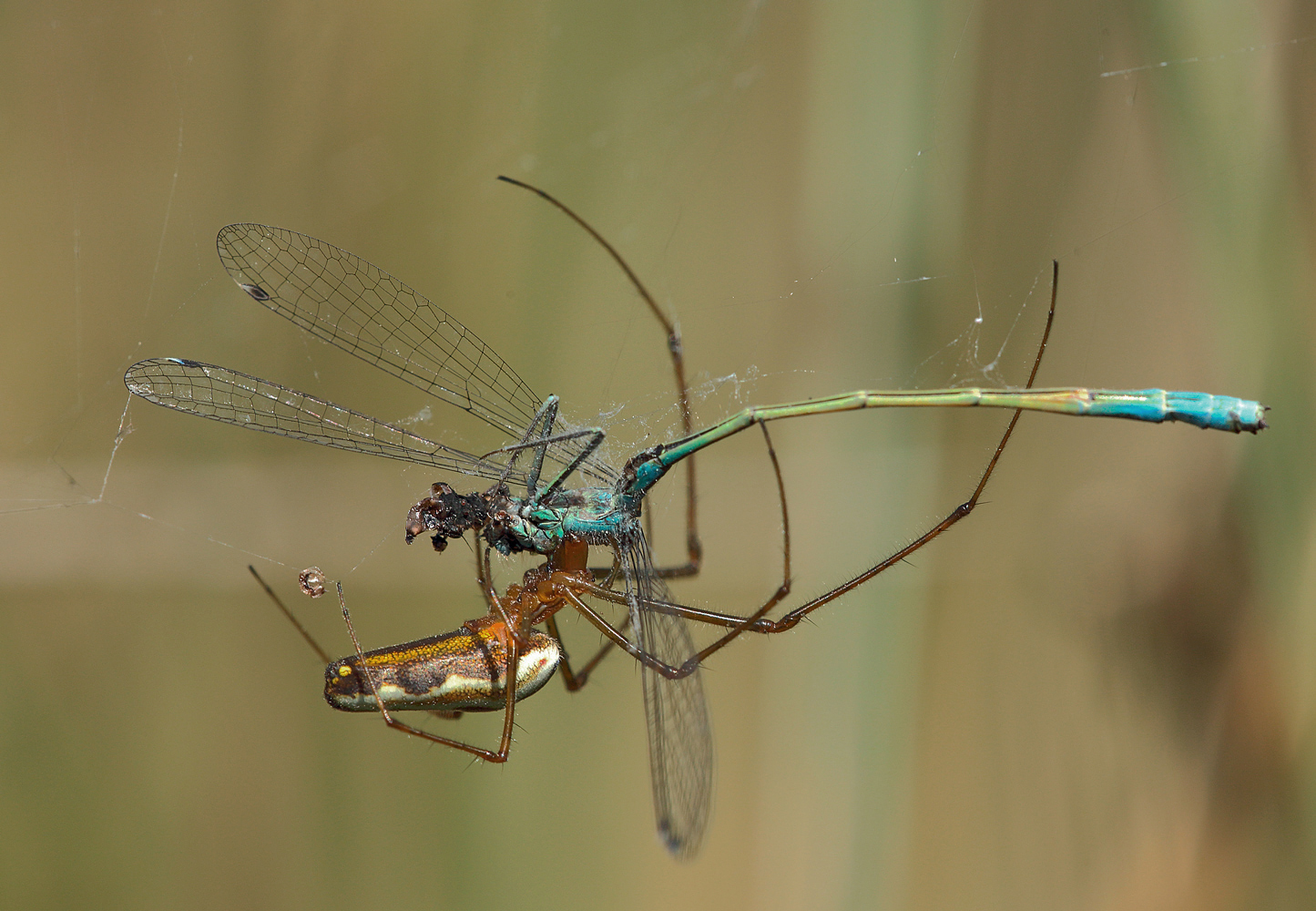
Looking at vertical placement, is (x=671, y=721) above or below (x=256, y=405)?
below

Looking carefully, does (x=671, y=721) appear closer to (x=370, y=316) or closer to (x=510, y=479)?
(x=510, y=479)

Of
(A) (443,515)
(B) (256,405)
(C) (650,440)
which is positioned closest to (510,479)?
(A) (443,515)

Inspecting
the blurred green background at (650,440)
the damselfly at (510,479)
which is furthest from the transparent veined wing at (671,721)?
the blurred green background at (650,440)

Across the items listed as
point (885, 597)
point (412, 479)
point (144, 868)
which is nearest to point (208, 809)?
point (144, 868)

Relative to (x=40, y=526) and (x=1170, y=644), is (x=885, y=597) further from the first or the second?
(x=40, y=526)

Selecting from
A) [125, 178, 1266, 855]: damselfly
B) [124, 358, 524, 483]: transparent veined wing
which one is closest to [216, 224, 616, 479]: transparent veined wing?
[125, 178, 1266, 855]: damselfly
